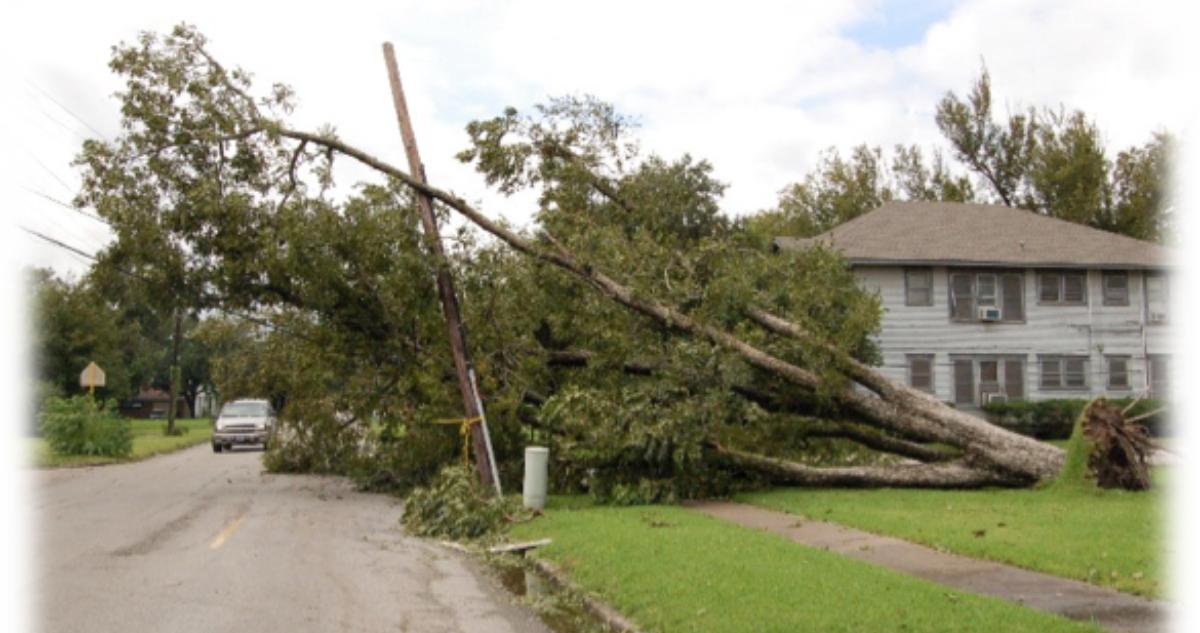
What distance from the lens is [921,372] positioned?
1222 inches

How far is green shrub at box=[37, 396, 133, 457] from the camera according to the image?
1121 inches

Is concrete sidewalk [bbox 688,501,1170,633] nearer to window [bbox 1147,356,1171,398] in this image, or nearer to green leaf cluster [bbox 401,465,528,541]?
green leaf cluster [bbox 401,465,528,541]

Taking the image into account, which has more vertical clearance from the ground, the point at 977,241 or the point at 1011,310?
the point at 977,241

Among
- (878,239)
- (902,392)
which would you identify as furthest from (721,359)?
(878,239)

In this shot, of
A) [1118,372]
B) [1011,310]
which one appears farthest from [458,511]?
[1118,372]

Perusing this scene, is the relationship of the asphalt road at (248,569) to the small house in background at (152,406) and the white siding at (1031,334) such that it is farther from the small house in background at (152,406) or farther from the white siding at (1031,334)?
the small house in background at (152,406)

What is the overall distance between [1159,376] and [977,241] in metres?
6.76

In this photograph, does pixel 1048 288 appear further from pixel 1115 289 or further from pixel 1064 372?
pixel 1064 372

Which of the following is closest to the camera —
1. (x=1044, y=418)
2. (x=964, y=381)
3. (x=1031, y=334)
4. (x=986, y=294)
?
(x=1044, y=418)

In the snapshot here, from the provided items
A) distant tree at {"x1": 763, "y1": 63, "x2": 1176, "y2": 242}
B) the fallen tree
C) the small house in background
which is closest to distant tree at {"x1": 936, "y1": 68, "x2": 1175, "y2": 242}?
distant tree at {"x1": 763, "y1": 63, "x2": 1176, "y2": 242}

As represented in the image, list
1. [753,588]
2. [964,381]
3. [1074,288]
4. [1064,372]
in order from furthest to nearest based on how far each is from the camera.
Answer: [1074,288], [1064,372], [964,381], [753,588]

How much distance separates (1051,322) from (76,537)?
2737 cm

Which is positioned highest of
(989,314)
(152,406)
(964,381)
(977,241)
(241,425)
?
(977,241)

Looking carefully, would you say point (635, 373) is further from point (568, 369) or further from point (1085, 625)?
point (1085, 625)
